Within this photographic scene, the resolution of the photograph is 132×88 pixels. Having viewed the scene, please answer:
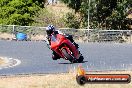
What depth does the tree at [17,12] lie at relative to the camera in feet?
163

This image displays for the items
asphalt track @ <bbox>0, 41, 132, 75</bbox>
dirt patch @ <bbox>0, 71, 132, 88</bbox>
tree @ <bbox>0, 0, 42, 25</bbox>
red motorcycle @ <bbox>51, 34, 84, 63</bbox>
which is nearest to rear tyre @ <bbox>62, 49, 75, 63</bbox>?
red motorcycle @ <bbox>51, 34, 84, 63</bbox>

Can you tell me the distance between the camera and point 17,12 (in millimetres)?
50375

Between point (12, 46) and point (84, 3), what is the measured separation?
1237cm

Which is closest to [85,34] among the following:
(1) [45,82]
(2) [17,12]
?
(2) [17,12]

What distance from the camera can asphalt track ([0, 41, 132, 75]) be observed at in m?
21.9

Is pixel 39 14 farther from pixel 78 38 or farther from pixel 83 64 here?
pixel 83 64

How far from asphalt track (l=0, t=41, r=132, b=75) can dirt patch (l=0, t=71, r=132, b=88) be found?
136cm

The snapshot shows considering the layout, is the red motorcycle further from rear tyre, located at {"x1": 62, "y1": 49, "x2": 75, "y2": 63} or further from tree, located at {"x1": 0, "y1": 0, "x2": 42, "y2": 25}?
tree, located at {"x1": 0, "y1": 0, "x2": 42, "y2": 25}

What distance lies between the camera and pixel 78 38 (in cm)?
3941

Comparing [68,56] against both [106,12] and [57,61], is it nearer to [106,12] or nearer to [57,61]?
[57,61]

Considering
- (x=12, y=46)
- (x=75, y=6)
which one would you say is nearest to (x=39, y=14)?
(x=75, y=6)

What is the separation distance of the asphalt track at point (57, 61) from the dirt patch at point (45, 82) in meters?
1.36

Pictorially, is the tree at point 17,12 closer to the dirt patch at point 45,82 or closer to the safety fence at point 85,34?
the safety fence at point 85,34

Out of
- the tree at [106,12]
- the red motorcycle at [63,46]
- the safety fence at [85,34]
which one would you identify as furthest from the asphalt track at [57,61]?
the tree at [106,12]
